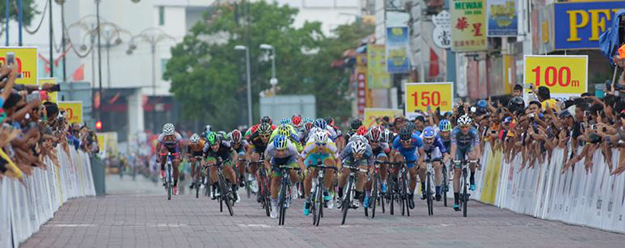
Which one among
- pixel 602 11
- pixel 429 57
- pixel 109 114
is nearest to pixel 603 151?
pixel 602 11

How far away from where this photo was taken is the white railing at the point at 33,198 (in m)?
18.4

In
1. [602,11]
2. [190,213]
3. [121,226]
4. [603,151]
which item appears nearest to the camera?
[603,151]

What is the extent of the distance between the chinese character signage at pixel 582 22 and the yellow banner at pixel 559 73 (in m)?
2.79

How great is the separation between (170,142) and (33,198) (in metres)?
14.5

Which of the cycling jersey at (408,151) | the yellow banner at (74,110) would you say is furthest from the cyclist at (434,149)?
the yellow banner at (74,110)

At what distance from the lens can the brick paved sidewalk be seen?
20.6m

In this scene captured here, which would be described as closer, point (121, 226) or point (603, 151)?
point (603, 151)

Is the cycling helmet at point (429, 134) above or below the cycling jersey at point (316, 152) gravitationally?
A: above

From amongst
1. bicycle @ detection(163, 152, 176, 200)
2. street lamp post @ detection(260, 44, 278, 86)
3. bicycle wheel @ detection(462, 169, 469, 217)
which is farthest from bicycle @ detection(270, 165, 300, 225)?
street lamp post @ detection(260, 44, 278, 86)

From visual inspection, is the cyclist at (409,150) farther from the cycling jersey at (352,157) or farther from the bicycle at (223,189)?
the bicycle at (223,189)

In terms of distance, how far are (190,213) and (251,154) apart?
1757mm

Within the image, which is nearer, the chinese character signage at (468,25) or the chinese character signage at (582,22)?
the chinese character signage at (582,22)

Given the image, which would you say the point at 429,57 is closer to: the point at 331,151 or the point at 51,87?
the point at 331,151

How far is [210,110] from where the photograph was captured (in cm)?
12425
